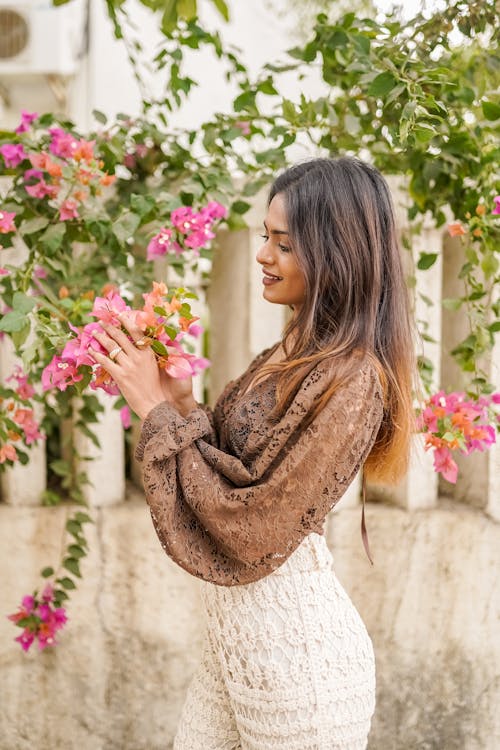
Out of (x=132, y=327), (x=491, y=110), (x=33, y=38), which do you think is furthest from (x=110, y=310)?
(x=33, y=38)

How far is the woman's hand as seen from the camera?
4.25 feet

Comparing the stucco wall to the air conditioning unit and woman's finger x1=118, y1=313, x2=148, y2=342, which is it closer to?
woman's finger x1=118, y1=313, x2=148, y2=342

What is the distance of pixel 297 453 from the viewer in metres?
1.28

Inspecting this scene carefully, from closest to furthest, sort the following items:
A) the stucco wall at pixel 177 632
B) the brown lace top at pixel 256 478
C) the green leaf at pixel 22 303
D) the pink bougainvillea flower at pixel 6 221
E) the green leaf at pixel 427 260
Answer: the brown lace top at pixel 256 478 → the green leaf at pixel 22 303 → the pink bougainvillea flower at pixel 6 221 → the green leaf at pixel 427 260 → the stucco wall at pixel 177 632

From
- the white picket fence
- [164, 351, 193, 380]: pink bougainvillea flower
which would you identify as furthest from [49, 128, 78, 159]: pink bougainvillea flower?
[164, 351, 193, 380]: pink bougainvillea flower

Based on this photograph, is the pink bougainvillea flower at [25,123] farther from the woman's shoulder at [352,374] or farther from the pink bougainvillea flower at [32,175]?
the woman's shoulder at [352,374]

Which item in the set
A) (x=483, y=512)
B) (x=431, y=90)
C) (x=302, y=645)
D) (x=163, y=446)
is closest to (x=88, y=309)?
(x=163, y=446)

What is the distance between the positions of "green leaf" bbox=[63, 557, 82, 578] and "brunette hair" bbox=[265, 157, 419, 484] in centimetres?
81

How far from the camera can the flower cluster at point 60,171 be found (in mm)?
1673

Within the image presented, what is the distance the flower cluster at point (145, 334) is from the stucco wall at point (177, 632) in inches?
32.4

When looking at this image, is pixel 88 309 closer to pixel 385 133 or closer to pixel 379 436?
pixel 379 436

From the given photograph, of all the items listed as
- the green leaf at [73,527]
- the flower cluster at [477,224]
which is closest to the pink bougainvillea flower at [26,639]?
the green leaf at [73,527]

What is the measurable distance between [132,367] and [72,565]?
0.81 meters

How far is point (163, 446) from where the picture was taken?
1.31 meters
